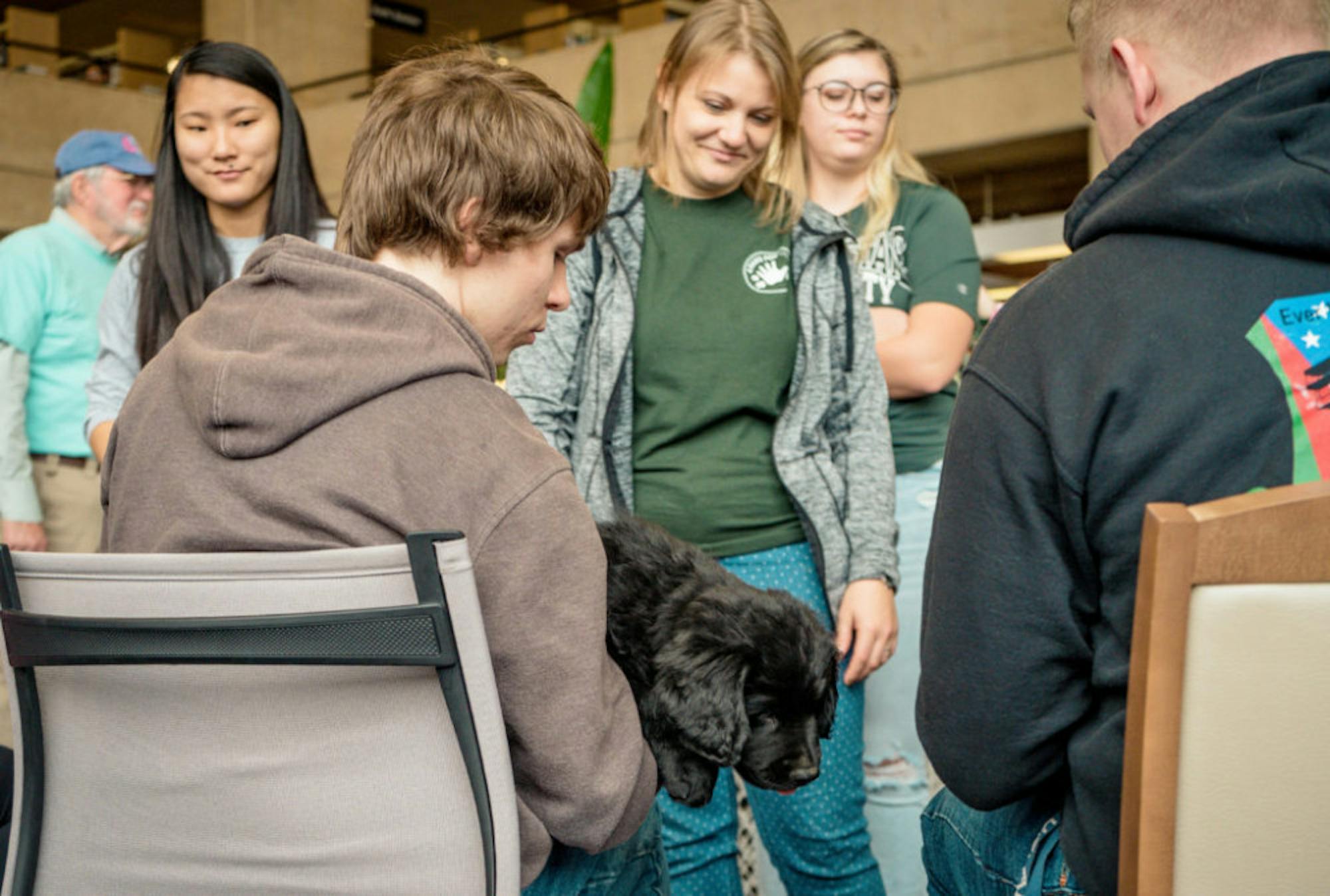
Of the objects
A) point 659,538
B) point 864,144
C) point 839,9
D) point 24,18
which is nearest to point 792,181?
point 864,144

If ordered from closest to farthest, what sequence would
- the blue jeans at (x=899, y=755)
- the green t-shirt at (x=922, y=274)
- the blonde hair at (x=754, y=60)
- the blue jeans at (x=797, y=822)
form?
1. the blue jeans at (x=797, y=822)
2. the blonde hair at (x=754, y=60)
3. the blue jeans at (x=899, y=755)
4. the green t-shirt at (x=922, y=274)

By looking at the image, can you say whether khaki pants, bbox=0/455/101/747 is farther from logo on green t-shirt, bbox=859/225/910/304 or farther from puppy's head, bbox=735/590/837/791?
puppy's head, bbox=735/590/837/791

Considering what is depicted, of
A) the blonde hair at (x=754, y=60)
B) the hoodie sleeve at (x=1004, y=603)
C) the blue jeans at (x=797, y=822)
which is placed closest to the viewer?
the hoodie sleeve at (x=1004, y=603)

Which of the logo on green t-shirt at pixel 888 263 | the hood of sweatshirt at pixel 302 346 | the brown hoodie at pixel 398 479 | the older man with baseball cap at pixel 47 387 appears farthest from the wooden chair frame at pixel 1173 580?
the older man with baseball cap at pixel 47 387

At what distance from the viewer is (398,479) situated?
3.47 feet

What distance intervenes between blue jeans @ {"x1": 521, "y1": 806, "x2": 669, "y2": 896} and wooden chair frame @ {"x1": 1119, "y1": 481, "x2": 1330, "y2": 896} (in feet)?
1.66

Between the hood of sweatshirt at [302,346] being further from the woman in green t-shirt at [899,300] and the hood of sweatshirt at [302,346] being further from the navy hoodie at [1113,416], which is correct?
the woman in green t-shirt at [899,300]

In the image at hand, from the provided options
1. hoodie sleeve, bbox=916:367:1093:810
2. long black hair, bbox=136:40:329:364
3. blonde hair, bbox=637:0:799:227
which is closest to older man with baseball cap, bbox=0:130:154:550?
long black hair, bbox=136:40:329:364

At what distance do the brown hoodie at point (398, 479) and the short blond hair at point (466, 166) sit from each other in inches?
5.1

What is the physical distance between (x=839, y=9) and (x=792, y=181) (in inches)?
300

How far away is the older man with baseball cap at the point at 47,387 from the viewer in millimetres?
2949

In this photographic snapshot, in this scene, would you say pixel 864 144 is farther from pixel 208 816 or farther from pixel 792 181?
pixel 208 816

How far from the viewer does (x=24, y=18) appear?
13.7 metres

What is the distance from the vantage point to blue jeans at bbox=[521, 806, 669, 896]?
1.23 m
